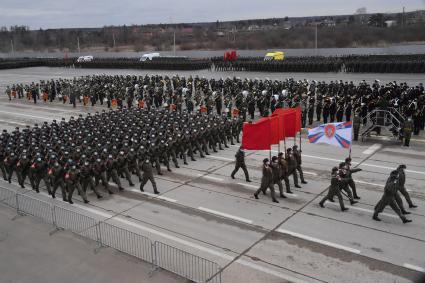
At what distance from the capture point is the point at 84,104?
32969mm

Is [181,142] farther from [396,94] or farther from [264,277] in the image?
[396,94]

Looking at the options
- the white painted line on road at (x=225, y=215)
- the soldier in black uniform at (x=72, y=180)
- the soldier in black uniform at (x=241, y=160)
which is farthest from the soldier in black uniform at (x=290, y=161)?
the soldier in black uniform at (x=72, y=180)

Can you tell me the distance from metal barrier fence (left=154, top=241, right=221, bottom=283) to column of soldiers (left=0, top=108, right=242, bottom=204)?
442 cm

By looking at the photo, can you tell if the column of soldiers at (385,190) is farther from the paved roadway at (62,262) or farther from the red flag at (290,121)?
the paved roadway at (62,262)

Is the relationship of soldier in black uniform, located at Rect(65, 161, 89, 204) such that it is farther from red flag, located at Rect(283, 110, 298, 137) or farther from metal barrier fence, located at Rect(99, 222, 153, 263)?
red flag, located at Rect(283, 110, 298, 137)

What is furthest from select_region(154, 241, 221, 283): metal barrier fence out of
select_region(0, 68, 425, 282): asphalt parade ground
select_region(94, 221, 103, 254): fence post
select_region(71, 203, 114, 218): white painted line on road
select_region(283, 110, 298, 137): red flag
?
select_region(283, 110, 298, 137): red flag

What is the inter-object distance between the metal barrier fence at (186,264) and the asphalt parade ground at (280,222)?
364mm

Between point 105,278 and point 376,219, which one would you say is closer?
point 105,278

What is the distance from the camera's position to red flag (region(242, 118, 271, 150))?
13820 millimetres

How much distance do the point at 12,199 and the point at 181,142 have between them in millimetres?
6283

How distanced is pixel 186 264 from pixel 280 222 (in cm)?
330

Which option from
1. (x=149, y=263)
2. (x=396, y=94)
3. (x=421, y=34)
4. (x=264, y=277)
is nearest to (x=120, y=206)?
(x=149, y=263)

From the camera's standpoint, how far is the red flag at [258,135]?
13.8 m

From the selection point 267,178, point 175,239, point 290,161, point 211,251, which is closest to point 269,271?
point 211,251
